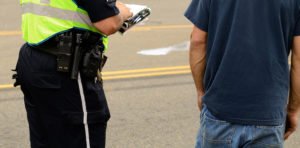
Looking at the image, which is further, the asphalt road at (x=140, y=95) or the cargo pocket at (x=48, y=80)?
the asphalt road at (x=140, y=95)

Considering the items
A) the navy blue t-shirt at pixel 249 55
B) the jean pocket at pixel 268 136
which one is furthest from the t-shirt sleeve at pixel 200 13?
the jean pocket at pixel 268 136

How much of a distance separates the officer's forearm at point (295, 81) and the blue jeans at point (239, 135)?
136mm

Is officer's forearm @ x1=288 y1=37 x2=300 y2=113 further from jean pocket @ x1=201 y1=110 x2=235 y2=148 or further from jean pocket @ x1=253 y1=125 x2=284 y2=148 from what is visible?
jean pocket @ x1=201 y1=110 x2=235 y2=148

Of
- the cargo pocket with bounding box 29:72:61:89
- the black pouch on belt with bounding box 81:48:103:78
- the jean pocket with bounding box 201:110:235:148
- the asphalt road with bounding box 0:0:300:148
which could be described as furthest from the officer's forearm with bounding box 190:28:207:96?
the asphalt road with bounding box 0:0:300:148

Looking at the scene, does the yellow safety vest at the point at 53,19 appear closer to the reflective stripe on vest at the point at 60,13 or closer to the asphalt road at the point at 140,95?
the reflective stripe on vest at the point at 60,13

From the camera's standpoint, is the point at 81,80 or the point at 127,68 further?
the point at 127,68

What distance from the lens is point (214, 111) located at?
2.38m

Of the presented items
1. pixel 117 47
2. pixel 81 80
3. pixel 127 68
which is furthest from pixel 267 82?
pixel 117 47

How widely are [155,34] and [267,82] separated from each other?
23.4ft

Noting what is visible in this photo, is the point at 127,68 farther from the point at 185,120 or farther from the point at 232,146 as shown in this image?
the point at 232,146

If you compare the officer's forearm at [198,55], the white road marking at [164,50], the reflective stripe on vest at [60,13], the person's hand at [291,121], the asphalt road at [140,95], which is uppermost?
the reflective stripe on vest at [60,13]

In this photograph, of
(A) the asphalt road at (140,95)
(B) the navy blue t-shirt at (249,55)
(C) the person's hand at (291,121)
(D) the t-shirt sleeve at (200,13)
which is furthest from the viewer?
A: (A) the asphalt road at (140,95)

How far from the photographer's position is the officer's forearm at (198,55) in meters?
2.41

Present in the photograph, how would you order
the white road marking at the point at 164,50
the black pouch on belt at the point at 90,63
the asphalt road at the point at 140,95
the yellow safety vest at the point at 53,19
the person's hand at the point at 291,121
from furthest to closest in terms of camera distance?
the white road marking at the point at 164,50 → the asphalt road at the point at 140,95 → the black pouch on belt at the point at 90,63 → the yellow safety vest at the point at 53,19 → the person's hand at the point at 291,121
